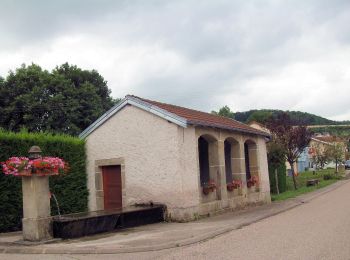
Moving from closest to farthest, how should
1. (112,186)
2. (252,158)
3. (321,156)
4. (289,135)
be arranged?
1. (112,186)
2. (252,158)
3. (289,135)
4. (321,156)

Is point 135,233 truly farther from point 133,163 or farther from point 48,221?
point 133,163

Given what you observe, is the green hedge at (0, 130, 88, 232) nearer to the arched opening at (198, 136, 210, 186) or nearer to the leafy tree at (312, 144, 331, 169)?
the arched opening at (198, 136, 210, 186)

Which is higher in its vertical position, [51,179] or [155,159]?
[155,159]

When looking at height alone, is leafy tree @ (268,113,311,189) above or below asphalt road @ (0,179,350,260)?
above

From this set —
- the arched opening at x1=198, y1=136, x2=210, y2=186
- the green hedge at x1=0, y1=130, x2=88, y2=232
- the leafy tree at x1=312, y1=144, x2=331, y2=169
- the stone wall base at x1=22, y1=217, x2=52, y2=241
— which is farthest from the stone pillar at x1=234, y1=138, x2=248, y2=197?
the leafy tree at x1=312, y1=144, x2=331, y2=169

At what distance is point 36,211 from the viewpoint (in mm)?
10375

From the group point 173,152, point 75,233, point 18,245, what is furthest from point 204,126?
point 18,245

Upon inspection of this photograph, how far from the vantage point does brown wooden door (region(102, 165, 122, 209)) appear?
1595 centimetres

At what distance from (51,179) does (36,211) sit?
13.4 ft

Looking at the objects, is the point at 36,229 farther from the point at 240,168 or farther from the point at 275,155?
the point at 275,155

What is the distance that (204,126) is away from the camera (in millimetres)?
15430

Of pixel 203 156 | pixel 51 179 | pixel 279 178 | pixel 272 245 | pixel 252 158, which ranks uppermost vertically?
pixel 203 156

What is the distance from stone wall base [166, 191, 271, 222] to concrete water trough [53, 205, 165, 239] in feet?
1.76

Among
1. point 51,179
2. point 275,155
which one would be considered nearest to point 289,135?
point 275,155
